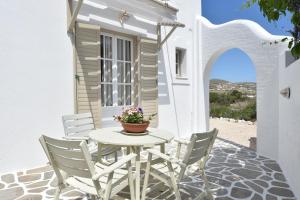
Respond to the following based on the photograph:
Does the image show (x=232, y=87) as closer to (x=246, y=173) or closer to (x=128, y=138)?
(x=246, y=173)

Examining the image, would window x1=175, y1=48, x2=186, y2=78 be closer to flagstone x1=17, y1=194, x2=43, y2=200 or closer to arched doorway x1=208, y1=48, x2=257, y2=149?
arched doorway x1=208, y1=48, x2=257, y2=149

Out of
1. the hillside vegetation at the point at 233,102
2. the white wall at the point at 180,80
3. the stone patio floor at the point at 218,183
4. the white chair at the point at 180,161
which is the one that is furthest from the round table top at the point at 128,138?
the hillside vegetation at the point at 233,102

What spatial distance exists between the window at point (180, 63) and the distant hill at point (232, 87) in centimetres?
919

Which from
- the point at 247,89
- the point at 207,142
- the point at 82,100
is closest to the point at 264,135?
the point at 207,142

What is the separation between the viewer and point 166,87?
24.9ft

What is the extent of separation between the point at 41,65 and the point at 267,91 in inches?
198

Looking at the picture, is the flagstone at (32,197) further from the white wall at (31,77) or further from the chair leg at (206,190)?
the chair leg at (206,190)

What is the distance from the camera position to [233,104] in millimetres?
16359

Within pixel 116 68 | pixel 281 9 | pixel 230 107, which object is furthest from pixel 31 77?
pixel 230 107

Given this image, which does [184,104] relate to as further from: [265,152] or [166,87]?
[265,152]

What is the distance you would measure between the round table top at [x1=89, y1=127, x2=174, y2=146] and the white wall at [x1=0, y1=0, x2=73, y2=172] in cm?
175

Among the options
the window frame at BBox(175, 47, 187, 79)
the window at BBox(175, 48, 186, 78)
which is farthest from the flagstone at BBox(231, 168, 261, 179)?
the window at BBox(175, 48, 186, 78)

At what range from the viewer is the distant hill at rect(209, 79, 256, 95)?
17797 millimetres

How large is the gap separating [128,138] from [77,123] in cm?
172
